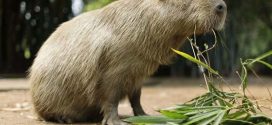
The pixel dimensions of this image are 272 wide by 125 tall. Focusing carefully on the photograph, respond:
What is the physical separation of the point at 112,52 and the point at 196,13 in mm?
681

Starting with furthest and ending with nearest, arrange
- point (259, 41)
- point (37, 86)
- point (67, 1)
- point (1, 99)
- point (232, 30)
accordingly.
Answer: point (259, 41) → point (67, 1) → point (232, 30) → point (1, 99) → point (37, 86)

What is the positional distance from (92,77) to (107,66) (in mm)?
141

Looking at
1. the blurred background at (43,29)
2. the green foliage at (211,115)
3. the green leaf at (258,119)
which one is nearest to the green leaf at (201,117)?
the green foliage at (211,115)

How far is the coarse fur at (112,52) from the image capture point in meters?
4.36

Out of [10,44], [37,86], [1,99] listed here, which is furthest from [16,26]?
[37,86]

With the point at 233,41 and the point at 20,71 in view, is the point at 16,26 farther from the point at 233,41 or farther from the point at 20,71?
the point at 233,41

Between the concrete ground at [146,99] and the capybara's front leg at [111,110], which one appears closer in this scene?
the capybara's front leg at [111,110]

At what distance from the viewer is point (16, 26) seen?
13.7m

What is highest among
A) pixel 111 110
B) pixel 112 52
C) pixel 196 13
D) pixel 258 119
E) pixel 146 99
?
pixel 196 13

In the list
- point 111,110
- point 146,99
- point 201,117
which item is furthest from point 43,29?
point 201,117

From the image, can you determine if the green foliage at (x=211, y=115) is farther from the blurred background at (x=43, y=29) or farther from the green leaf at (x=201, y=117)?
the blurred background at (x=43, y=29)

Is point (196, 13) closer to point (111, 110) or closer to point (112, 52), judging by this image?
point (112, 52)

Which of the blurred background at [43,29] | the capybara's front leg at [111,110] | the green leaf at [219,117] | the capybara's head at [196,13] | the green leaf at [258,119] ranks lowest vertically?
the blurred background at [43,29]

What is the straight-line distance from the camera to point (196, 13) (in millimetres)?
4320
